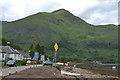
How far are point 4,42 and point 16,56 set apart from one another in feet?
147

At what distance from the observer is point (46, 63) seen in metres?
60.0

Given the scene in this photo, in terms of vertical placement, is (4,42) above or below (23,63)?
above

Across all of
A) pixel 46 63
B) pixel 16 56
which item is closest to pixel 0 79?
pixel 46 63

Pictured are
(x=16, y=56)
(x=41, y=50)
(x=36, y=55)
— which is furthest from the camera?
(x=41, y=50)

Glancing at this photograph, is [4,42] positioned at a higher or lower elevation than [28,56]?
higher

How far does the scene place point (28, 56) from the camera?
130500mm

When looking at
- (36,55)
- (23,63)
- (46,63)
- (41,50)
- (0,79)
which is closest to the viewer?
(0,79)

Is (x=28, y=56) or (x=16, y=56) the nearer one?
(x=16, y=56)

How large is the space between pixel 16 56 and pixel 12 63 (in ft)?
156

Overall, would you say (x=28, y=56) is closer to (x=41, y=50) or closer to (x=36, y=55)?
(x=41, y=50)

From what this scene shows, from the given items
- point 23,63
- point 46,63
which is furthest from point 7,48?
point 46,63

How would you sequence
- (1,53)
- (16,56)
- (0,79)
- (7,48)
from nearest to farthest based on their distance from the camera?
(0,79) → (1,53) → (7,48) → (16,56)

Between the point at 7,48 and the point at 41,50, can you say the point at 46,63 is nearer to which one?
the point at 7,48

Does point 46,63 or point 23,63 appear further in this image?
point 23,63
